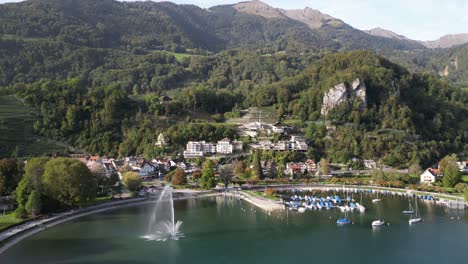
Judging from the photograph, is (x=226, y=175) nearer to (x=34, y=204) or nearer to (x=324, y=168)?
(x=324, y=168)

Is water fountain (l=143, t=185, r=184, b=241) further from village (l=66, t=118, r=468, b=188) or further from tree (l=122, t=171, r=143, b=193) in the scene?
village (l=66, t=118, r=468, b=188)

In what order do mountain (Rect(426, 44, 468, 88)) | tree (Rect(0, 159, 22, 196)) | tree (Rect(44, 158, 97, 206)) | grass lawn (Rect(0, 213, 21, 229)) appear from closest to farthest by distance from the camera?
1. grass lawn (Rect(0, 213, 21, 229))
2. tree (Rect(44, 158, 97, 206))
3. tree (Rect(0, 159, 22, 196))
4. mountain (Rect(426, 44, 468, 88))

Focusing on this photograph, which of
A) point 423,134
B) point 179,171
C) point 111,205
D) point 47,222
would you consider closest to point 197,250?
point 47,222

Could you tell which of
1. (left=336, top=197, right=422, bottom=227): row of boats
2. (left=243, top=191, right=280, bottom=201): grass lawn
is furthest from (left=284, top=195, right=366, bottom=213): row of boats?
(left=336, top=197, right=422, bottom=227): row of boats

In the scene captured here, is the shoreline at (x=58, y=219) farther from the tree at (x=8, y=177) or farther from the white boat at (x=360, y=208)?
the white boat at (x=360, y=208)

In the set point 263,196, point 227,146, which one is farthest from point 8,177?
point 227,146

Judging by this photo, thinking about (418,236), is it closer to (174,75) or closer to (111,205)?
(111,205)

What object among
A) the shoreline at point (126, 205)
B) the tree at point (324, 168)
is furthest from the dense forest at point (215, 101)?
the shoreline at point (126, 205)
